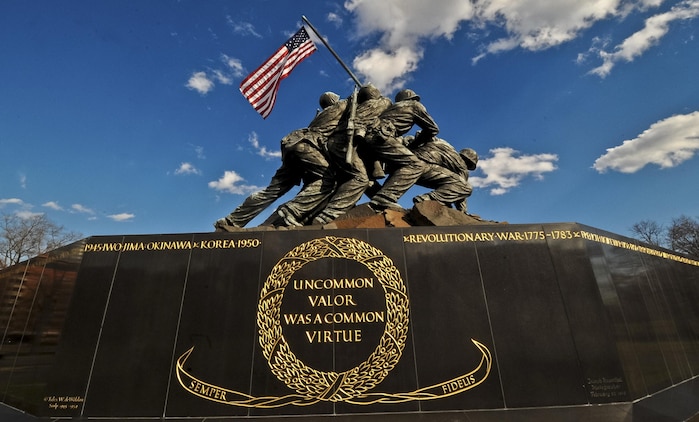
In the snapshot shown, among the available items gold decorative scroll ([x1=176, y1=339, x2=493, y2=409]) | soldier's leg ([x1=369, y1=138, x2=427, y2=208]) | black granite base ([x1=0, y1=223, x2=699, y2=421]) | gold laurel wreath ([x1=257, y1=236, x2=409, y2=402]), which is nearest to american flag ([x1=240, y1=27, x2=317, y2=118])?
soldier's leg ([x1=369, y1=138, x2=427, y2=208])

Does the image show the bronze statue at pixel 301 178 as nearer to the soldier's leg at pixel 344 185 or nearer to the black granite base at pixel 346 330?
the soldier's leg at pixel 344 185

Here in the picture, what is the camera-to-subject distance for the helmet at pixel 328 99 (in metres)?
9.38

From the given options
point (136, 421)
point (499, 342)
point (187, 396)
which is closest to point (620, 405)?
point (499, 342)

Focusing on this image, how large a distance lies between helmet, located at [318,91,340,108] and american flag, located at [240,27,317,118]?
151 centimetres

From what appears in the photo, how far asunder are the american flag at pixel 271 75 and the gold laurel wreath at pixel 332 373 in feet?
18.3

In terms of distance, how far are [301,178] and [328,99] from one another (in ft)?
7.32

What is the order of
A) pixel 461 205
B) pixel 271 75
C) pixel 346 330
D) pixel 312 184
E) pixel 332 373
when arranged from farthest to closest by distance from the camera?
pixel 271 75 → pixel 461 205 → pixel 312 184 → pixel 346 330 → pixel 332 373

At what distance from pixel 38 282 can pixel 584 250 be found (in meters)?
9.11

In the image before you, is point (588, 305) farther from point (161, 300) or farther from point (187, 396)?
point (161, 300)

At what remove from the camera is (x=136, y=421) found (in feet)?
15.9

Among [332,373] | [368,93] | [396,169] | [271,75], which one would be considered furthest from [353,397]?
[271,75]

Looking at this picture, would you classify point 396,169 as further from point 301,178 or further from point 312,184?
point 301,178

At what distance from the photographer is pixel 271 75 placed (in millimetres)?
10141

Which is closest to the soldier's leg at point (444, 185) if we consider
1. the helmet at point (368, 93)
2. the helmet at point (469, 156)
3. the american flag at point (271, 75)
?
the helmet at point (469, 156)
